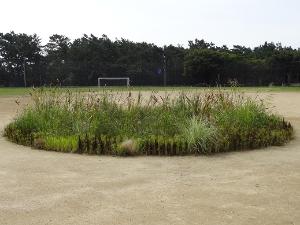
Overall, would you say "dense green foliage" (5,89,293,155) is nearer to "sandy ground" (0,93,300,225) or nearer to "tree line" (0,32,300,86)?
"sandy ground" (0,93,300,225)

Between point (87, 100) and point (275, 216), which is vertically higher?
point (87, 100)

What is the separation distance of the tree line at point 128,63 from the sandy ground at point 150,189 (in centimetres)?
4849

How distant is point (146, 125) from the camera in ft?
37.6

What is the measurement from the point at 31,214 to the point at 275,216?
8.83ft

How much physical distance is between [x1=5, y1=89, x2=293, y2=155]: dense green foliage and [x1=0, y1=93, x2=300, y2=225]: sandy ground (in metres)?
0.44

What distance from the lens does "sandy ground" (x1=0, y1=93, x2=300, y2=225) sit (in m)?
5.83

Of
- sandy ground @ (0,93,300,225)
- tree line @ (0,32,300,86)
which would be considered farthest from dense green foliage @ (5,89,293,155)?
tree line @ (0,32,300,86)

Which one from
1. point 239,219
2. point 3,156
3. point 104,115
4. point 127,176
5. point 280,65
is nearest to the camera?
point 239,219

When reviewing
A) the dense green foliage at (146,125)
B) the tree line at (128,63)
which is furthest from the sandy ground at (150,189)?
the tree line at (128,63)

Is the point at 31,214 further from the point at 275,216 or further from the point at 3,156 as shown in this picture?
the point at 3,156

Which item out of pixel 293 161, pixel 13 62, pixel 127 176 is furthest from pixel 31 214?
pixel 13 62

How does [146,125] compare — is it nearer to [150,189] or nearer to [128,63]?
[150,189]

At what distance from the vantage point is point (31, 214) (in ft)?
19.4

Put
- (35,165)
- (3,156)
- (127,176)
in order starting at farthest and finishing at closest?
(3,156) < (35,165) < (127,176)
